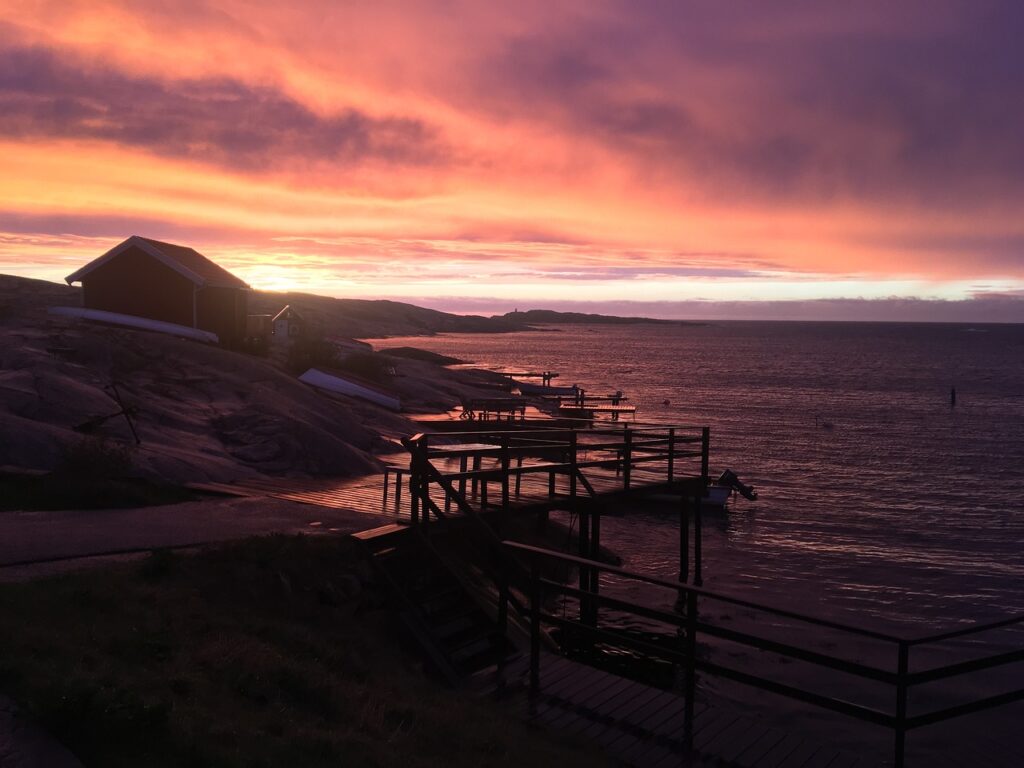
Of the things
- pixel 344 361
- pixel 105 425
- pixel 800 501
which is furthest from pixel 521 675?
pixel 344 361

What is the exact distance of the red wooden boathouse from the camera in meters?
38.6

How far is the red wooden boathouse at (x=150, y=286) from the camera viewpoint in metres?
38.6

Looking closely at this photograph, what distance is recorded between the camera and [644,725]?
845 cm

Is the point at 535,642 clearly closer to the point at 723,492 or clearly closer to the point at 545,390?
the point at 723,492

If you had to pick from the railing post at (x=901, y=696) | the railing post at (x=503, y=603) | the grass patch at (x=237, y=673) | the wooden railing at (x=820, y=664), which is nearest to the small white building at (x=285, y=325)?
the grass patch at (x=237, y=673)

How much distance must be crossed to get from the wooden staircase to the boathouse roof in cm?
3020

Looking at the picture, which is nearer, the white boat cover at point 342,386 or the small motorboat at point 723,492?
the small motorboat at point 723,492

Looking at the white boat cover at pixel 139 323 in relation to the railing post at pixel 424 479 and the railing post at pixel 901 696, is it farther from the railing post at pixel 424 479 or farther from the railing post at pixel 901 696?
the railing post at pixel 901 696

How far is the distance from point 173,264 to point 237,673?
34332 millimetres

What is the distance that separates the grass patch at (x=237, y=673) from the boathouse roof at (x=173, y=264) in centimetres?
3043

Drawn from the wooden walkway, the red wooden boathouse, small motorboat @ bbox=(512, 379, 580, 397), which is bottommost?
the wooden walkway

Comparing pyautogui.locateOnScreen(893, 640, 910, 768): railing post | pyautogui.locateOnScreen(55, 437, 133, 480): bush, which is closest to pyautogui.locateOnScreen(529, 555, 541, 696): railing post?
pyautogui.locateOnScreen(893, 640, 910, 768): railing post

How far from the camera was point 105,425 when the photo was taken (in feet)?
65.0

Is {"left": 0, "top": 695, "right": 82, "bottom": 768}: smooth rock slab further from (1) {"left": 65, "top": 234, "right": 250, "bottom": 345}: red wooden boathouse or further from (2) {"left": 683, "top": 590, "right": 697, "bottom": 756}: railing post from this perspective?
(1) {"left": 65, "top": 234, "right": 250, "bottom": 345}: red wooden boathouse
